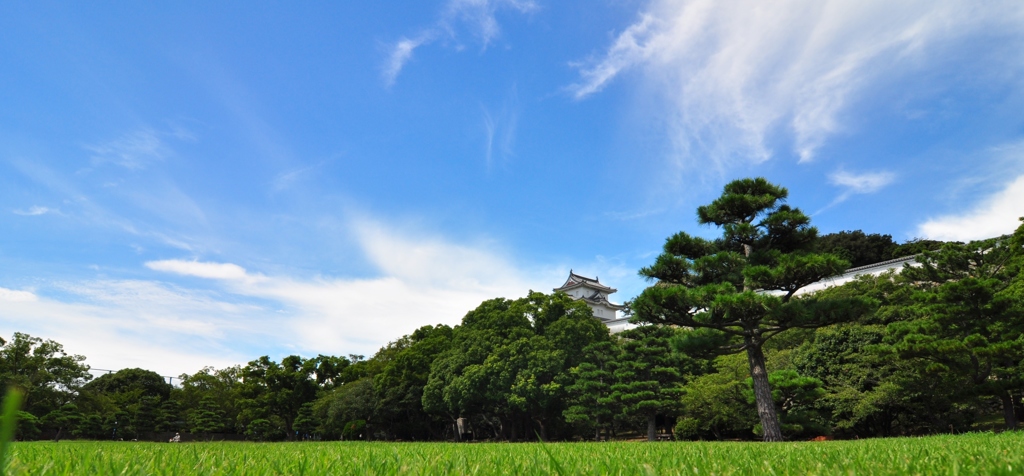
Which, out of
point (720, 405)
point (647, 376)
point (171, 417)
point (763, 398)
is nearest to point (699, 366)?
point (647, 376)

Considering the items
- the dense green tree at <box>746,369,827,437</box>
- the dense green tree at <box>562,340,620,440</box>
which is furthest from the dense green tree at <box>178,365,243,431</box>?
the dense green tree at <box>746,369,827,437</box>

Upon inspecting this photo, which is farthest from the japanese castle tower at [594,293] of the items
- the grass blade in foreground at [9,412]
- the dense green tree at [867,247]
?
the grass blade in foreground at [9,412]

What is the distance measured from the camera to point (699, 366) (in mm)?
20828

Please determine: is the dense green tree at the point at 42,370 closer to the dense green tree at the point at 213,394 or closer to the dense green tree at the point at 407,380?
the dense green tree at the point at 213,394

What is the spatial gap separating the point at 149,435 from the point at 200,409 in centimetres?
303

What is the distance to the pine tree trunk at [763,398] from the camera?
36.5ft

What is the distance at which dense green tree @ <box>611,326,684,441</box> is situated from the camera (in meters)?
16.6

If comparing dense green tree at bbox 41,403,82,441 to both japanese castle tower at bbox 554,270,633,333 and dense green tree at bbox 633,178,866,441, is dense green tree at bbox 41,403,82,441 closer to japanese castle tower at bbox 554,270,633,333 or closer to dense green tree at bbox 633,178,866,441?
dense green tree at bbox 633,178,866,441

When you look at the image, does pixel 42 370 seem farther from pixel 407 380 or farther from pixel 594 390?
pixel 594 390

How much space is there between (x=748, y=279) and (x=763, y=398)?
2.67 meters

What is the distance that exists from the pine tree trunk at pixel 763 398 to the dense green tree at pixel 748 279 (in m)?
0.02

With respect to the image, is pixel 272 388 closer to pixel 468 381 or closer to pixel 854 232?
pixel 468 381

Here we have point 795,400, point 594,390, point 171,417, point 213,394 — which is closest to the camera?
point 795,400

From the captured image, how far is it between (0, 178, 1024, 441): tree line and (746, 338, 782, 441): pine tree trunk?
0.03 m
